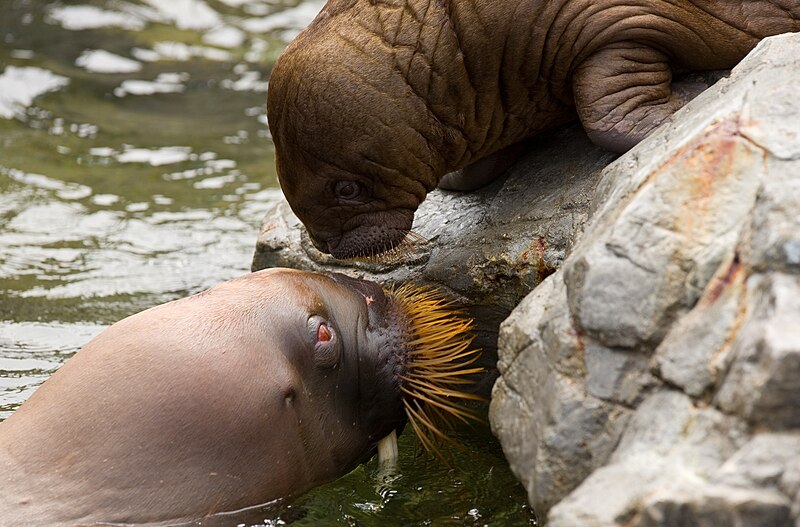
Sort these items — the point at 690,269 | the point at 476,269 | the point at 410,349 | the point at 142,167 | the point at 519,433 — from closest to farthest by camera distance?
the point at 690,269
the point at 519,433
the point at 410,349
the point at 476,269
the point at 142,167

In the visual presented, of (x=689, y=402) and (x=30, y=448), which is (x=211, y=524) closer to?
(x=30, y=448)

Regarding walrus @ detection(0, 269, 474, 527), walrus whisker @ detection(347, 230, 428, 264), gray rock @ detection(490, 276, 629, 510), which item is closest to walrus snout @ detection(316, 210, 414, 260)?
walrus whisker @ detection(347, 230, 428, 264)

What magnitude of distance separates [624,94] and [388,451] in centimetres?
174

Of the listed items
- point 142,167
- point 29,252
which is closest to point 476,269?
point 29,252

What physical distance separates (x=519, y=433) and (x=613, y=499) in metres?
0.76

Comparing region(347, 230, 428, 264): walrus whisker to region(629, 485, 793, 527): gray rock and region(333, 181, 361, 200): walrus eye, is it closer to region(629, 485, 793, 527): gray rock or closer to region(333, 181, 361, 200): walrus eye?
region(333, 181, 361, 200): walrus eye

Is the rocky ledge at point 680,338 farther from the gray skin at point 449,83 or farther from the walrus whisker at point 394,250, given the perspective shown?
the walrus whisker at point 394,250

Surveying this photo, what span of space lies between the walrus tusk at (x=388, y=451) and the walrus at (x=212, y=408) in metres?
0.09

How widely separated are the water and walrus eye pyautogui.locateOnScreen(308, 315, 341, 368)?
19.9 inches

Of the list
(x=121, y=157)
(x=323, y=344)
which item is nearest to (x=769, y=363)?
(x=323, y=344)

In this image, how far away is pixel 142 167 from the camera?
398 inches

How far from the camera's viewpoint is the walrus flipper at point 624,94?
485 cm

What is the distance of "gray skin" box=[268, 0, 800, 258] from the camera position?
196 inches

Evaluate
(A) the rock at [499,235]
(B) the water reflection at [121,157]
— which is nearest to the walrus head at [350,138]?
(A) the rock at [499,235]
